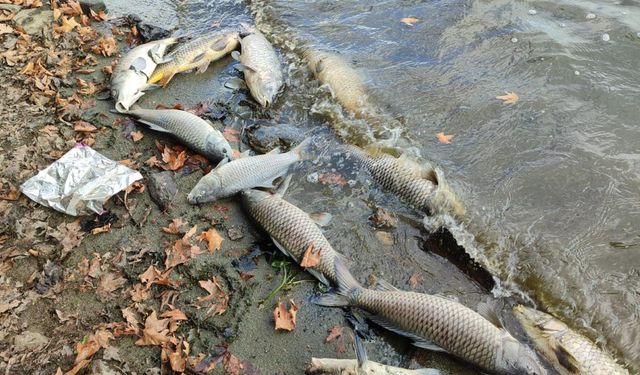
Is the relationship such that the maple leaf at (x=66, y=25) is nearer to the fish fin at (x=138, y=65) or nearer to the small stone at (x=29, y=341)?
the fish fin at (x=138, y=65)

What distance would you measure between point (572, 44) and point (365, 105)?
148 inches

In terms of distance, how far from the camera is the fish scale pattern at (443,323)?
4.09 metres

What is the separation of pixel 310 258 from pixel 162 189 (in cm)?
201

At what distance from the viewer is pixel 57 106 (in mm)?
6582

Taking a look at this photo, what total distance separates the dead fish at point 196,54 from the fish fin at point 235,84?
64 cm

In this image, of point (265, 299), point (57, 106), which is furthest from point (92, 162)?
point (265, 299)

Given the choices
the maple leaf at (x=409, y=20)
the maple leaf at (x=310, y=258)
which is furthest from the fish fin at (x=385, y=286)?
the maple leaf at (x=409, y=20)

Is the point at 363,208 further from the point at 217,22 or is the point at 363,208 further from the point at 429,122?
the point at 217,22

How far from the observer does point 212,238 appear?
5082mm

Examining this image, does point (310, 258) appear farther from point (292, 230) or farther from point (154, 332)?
point (154, 332)

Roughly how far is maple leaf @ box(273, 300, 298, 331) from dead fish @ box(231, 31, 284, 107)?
3.39m

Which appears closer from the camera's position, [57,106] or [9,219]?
[9,219]

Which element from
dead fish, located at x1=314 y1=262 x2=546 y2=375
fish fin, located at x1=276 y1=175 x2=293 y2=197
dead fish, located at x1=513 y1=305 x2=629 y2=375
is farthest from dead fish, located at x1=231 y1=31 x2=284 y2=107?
dead fish, located at x1=513 y1=305 x2=629 y2=375

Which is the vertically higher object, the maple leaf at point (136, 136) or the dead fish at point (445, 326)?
the maple leaf at point (136, 136)
